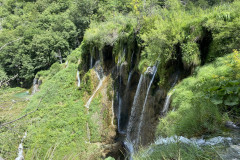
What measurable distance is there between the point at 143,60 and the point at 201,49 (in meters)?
3.46

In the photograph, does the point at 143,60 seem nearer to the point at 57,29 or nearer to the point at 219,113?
the point at 219,113

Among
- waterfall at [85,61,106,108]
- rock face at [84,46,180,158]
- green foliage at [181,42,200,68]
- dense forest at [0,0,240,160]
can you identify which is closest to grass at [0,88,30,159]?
dense forest at [0,0,240,160]

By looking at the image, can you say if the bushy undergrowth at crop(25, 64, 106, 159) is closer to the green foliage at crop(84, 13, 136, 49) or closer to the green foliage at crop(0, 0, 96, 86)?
the green foliage at crop(84, 13, 136, 49)

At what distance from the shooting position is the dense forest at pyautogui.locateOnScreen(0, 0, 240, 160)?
126 inches

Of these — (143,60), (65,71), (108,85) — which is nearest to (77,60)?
(65,71)

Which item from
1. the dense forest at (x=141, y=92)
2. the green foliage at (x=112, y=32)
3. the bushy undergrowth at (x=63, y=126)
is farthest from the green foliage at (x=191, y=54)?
the bushy undergrowth at (x=63, y=126)

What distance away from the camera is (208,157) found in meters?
2.28

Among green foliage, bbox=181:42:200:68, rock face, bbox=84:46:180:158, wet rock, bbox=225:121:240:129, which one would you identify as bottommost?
rock face, bbox=84:46:180:158

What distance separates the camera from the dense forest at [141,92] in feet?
10.5

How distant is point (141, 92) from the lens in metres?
9.19

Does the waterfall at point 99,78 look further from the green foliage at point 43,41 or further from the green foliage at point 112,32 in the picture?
the green foliage at point 43,41

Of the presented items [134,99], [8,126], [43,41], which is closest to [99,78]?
[134,99]

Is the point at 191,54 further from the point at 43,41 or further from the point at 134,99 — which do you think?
the point at 43,41

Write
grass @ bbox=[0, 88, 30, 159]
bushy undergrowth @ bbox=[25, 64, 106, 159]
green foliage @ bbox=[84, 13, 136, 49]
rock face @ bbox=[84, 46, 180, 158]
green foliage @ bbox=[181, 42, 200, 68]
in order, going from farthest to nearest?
green foliage @ bbox=[84, 13, 136, 49], bushy undergrowth @ bbox=[25, 64, 106, 159], rock face @ bbox=[84, 46, 180, 158], green foliage @ bbox=[181, 42, 200, 68], grass @ bbox=[0, 88, 30, 159]
